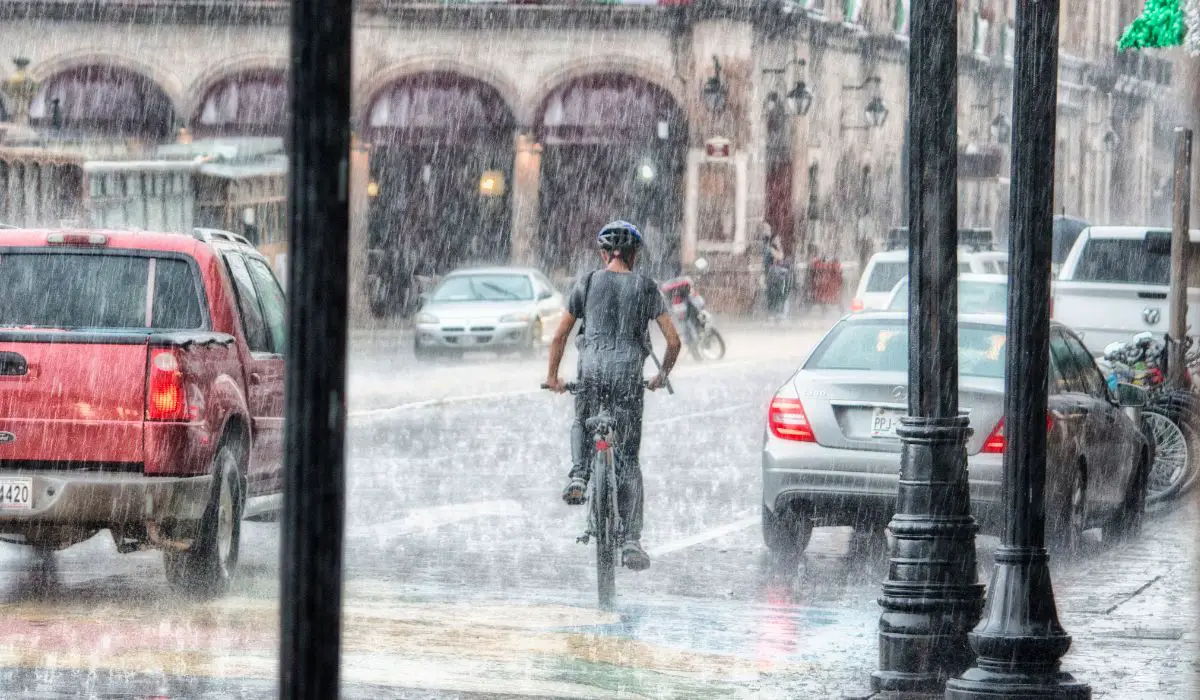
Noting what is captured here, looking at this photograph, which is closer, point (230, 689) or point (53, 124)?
point (230, 689)

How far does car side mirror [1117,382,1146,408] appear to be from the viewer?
14.8 metres

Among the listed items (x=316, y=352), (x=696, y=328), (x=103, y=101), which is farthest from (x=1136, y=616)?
(x=103, y=101)

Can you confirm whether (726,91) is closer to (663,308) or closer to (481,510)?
(481,510)

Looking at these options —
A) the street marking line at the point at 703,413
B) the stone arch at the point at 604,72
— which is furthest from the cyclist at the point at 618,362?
the stone arch at the point at 604,72

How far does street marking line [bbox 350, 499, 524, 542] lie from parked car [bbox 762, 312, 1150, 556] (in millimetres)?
2137

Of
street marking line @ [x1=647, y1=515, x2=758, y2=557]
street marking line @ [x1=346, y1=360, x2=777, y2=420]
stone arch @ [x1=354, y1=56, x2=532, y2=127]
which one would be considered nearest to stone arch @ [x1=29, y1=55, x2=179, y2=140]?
stone arch @ [x1=354, y1=56, x2=532, y2=127]

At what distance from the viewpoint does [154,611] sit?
952 centimetres

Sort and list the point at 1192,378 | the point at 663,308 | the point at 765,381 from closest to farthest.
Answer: the point at 663,308 < the point at 1192,378 < the point at 765,381

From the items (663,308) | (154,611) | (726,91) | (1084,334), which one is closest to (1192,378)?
(1084,334)

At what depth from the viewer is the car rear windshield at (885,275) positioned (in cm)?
2472

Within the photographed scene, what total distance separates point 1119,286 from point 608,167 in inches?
1024

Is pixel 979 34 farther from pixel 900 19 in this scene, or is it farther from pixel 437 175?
pixel 437 175

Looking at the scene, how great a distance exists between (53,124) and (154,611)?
36612 millimetres

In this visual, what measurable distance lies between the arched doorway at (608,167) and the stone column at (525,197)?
1.00ft
